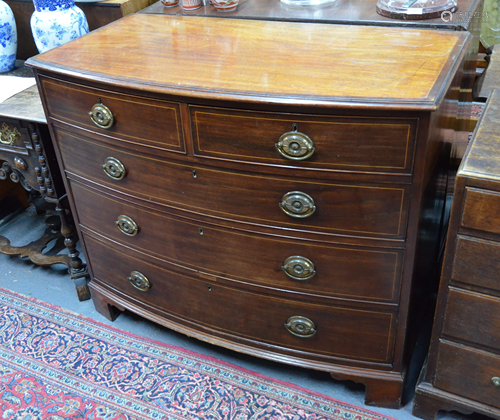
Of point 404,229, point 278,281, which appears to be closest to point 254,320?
point 278,281

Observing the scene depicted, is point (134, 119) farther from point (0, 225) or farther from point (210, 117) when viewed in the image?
point (0, 225)

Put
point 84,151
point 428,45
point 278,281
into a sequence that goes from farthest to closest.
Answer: point 84,151
point 278,281
point 428,45

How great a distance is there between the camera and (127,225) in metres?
1.67

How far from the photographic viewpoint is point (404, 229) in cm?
129

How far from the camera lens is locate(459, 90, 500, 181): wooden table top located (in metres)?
1.15

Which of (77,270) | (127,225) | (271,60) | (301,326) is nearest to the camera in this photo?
(271,60)

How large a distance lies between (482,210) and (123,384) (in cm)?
127

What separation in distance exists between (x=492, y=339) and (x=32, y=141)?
5.14ft

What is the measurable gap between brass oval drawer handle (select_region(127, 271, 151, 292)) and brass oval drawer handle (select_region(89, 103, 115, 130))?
0.53m

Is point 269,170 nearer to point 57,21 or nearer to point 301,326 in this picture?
point 301,326

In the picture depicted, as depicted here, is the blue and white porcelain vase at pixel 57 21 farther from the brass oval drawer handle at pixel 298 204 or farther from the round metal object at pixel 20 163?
the brass oval drawer handle at pixel 298 204

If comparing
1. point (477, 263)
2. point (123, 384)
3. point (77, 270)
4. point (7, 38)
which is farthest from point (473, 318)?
point (7, 38)

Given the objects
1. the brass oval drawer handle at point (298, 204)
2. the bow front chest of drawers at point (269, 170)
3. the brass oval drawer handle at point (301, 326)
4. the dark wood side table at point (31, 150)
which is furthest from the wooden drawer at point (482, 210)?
the dark wood side table at point (31, 150)

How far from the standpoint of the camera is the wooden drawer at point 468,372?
1.37m
